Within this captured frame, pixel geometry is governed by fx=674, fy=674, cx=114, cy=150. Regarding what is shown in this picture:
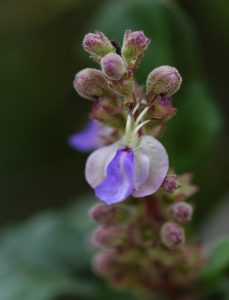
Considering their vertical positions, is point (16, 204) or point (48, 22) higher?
point (48, 22)

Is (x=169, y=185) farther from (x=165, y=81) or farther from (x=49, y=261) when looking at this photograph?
(x=49, y=261)

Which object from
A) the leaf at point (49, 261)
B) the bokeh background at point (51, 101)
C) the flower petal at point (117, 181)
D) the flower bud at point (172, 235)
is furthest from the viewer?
the bokeh background at point (51, 101)

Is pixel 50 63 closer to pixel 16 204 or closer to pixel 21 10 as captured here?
pixel 21 10

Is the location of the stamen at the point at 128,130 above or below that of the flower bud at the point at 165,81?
below

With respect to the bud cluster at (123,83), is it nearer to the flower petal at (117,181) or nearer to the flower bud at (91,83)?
the flower bud at (91,83)

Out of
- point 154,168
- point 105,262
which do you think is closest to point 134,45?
point 154,168

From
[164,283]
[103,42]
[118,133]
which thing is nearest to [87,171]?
[118,133]

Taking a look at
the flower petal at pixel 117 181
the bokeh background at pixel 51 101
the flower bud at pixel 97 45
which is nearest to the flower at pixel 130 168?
the flower petal at pixel 117 181
